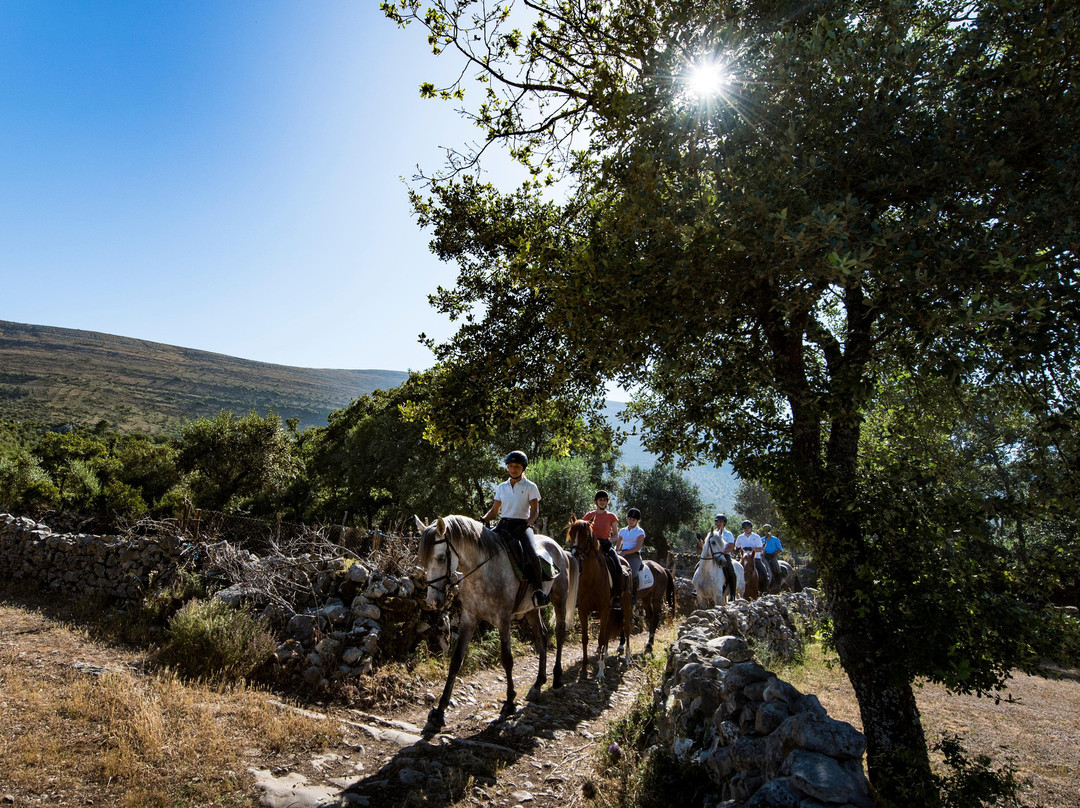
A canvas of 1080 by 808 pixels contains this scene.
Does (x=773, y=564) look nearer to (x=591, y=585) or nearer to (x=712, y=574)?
(x=712, y=574)

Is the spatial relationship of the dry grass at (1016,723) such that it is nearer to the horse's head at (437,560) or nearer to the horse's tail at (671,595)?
the horse's head at (437,560)

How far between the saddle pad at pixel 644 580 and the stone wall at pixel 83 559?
1013cm

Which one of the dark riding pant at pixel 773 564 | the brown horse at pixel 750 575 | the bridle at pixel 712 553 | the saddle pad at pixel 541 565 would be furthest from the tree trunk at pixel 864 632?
the dark riding pant at pixel 773 564

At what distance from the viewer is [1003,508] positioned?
4.43 m

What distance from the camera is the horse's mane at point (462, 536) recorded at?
6.64 meters

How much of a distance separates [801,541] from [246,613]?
8.18m

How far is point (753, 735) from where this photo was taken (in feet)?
14.5

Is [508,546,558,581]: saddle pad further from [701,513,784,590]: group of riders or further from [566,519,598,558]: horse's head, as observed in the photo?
[701,513,784,590]: group of riders

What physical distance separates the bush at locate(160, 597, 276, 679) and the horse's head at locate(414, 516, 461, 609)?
3.19m

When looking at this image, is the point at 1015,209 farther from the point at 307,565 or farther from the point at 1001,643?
the point at 307,565

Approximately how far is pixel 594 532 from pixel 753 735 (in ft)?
22.2

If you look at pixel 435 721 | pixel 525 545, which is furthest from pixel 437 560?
pixel 435 721

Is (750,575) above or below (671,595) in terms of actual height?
above

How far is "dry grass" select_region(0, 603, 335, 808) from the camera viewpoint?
4824mm
